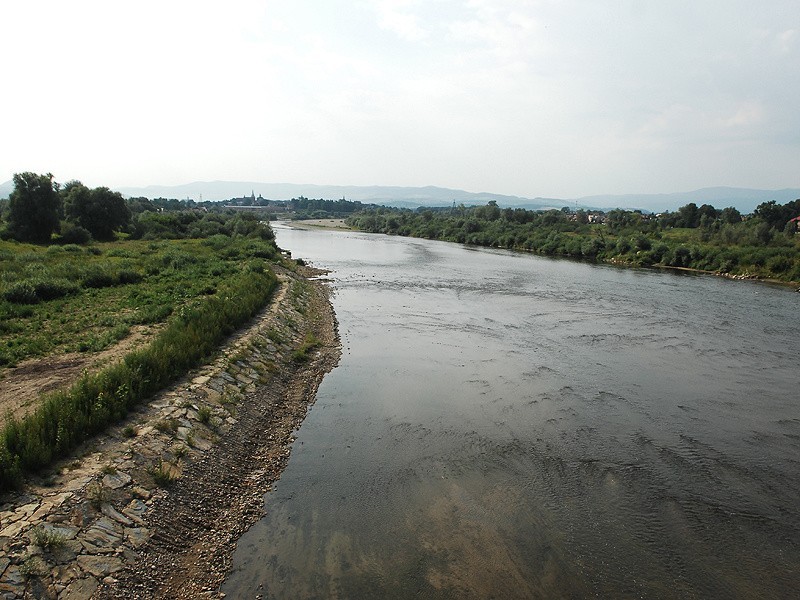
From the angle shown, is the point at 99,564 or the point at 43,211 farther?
the point at 43,211

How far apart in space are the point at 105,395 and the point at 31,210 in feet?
155

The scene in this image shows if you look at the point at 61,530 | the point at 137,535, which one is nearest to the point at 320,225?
the point at 137,535

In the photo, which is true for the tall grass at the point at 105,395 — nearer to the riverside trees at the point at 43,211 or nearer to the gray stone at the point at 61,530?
the gray stone at the point at 61,530

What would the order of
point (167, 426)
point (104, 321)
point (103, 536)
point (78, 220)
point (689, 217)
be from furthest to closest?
point (689, 217), point (78, 220), point (104, 321), point (167, 426), point (103, 536)

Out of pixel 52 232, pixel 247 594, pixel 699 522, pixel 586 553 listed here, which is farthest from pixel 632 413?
pixel 52 232

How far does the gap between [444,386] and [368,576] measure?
914 cm

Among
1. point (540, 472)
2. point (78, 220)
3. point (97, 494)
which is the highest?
point (78, 220)

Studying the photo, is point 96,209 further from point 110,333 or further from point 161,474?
point 161,474

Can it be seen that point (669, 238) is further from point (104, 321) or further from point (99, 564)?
point (99, 564)

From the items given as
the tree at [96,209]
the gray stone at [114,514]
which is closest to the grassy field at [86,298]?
the gray stone at [114,514]

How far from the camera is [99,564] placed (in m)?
6.61

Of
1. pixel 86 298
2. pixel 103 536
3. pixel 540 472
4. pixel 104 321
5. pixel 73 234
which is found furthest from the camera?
pixel 73 234

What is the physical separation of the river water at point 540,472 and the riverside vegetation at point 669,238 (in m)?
29.9

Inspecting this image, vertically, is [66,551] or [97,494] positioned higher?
[97,494]
